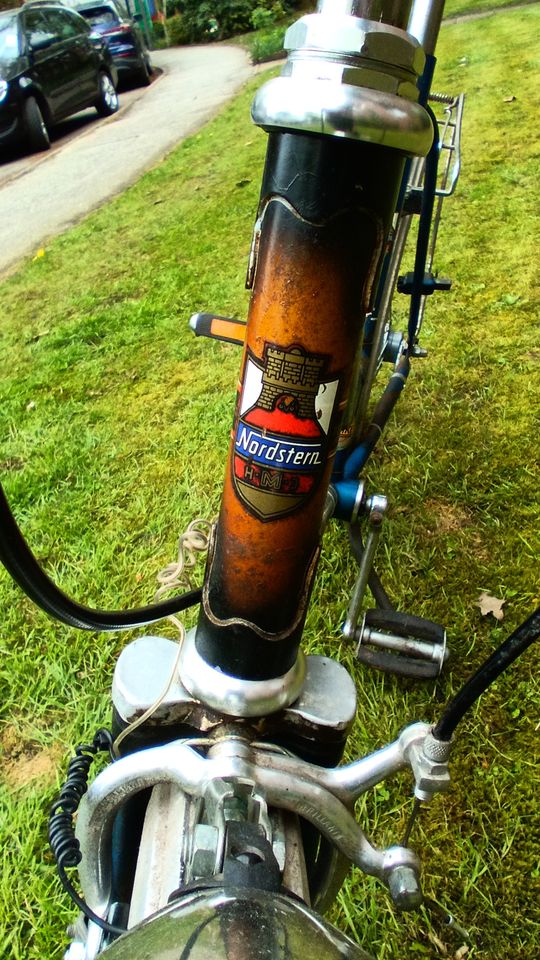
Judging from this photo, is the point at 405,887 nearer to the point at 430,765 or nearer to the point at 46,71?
the point at 430,765

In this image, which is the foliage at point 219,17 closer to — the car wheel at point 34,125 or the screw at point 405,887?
the car wheel at point 34,125

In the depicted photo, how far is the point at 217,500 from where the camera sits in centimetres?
240

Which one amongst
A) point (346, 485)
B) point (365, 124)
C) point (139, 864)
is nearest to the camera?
point (365, 124)

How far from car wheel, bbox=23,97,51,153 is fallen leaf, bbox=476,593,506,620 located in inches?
294

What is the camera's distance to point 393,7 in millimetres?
786

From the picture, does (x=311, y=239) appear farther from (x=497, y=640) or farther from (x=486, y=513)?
(x=486, y=513)

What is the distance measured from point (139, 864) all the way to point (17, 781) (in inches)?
35.1

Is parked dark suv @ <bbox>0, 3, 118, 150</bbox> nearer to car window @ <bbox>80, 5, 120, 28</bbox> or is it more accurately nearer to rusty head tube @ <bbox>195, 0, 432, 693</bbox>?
car window @ <bbox>80, 5, 120, 28</bbox>

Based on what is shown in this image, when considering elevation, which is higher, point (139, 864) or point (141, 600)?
point (139, 864)

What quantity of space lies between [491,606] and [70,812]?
1.26 m

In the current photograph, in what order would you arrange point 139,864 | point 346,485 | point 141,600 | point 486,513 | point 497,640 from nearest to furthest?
1. point 139,864
2. point 346,485
3. point 497,640
4. point 141,600
5. point 486,513

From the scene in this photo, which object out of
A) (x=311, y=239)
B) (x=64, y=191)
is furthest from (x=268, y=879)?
(x=64, y=191)

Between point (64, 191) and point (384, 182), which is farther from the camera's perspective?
point (64, 191)

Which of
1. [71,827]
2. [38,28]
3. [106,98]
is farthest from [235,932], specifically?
[106,98]
